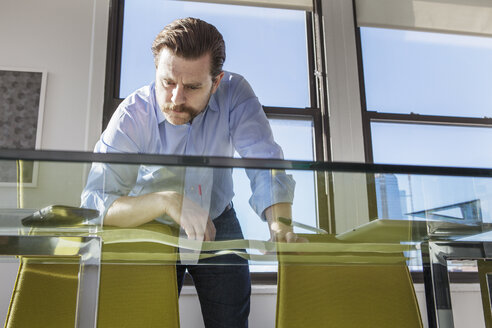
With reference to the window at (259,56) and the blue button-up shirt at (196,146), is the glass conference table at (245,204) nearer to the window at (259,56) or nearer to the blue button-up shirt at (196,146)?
the blue button-up shirt at (196,146)

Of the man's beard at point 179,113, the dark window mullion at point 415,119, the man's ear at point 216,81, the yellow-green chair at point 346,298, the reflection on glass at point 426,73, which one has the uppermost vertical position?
the reflection on glass at point 426,73

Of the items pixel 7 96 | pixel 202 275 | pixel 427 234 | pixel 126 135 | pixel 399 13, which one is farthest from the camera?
pixel 399 13

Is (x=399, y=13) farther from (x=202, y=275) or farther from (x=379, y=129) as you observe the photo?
(x=202, y=275)

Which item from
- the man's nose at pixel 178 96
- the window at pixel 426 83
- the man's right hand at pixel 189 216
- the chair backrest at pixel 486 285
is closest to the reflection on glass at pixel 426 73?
the window at pixel 426 83

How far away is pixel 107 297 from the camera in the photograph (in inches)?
56.5

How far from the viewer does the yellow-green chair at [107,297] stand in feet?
4.64

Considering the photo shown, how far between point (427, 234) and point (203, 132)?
3.07 ft

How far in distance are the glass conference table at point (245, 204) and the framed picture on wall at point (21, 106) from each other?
5.87 feet

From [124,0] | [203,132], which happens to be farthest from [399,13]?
[203,132]

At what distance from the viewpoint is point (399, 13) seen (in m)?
2.91

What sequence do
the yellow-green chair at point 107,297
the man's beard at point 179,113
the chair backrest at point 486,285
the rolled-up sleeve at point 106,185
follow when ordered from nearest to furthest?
the rolled-up sleeve at point 106,185 < the chair backrest at point 486,285 < the yellow-green chair at point 107,297 < the man's beard at point 179,113

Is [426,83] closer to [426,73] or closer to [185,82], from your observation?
[426,73]

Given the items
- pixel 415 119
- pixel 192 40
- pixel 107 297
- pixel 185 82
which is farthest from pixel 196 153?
pixel 415 119

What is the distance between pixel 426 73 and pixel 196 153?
1.76 meters
